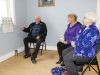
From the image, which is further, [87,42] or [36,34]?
[36,34]

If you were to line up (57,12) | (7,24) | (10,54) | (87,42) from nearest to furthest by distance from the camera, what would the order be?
(87,42)
(7,24)
(10,54)
(57,12)

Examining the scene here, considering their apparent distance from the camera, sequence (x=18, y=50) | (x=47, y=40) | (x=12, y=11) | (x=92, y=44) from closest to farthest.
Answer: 1. (x=92, y=44)
2. (x=12, y=11)
3. (x=18, y=50)
4. (x=47, y=40)

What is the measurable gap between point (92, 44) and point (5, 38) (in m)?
2.40

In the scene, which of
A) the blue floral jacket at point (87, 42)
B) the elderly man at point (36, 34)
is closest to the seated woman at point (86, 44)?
the blue floral jacket at point (87, 42)

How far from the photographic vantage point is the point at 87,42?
2.73 m

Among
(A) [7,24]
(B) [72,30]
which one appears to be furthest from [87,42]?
(A) [7,24]

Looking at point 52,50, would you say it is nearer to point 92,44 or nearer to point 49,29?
point 49,29

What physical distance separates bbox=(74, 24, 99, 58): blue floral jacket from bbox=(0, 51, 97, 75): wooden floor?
2.98ft

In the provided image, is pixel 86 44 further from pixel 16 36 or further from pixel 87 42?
Answer: pixel 16 36

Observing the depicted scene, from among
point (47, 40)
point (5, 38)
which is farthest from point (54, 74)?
point (47, 40)

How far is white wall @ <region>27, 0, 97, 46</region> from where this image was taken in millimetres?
4898

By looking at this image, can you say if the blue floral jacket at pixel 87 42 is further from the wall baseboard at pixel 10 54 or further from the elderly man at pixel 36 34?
the wall baseboard at pixel 10 54

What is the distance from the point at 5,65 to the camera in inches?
159

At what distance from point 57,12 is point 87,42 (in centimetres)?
254
